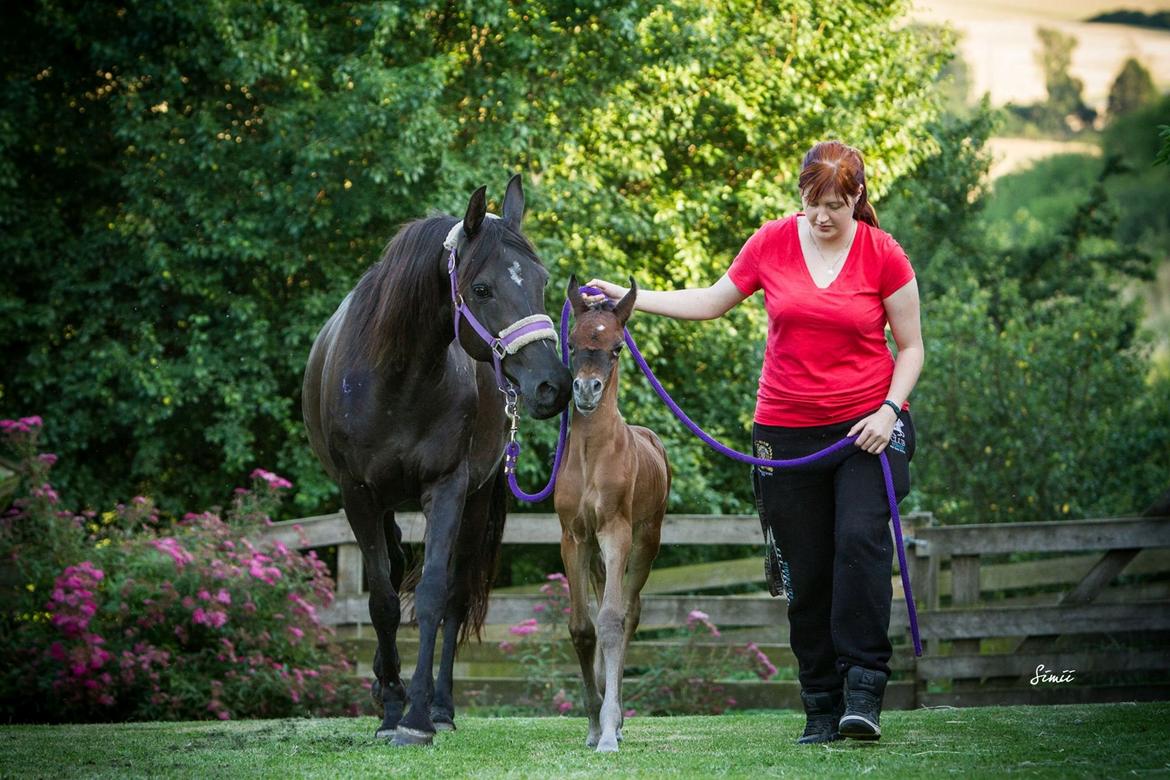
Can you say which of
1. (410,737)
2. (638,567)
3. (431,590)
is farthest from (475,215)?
(410,737)

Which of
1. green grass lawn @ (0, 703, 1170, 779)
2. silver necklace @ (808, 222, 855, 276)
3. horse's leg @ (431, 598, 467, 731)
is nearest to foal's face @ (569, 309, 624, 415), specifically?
silver necklace @ (808, 222, 855, 276)

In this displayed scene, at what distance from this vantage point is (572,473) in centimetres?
537

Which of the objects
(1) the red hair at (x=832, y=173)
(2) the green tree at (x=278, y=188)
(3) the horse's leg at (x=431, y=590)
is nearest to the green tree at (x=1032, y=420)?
(2) the green tree at (x=278, y=188)

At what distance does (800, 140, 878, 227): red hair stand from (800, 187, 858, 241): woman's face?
0.01 m

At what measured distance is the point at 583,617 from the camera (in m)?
5.28

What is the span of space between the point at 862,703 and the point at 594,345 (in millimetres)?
1640

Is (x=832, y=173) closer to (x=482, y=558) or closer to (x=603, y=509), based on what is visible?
(x=603, y=509)

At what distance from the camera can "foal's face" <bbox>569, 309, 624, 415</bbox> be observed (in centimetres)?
496

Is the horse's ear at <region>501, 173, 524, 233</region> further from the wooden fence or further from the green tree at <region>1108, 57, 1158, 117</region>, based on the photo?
the green tree at <region>1108, 57, 1158, 117</region>

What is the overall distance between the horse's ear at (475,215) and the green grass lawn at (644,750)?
209 centimetres

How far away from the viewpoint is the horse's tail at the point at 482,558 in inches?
273

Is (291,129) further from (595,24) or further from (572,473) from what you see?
(572,473)

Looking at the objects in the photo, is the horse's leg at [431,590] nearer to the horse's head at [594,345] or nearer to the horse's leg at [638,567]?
the horse's leg at [638,567]

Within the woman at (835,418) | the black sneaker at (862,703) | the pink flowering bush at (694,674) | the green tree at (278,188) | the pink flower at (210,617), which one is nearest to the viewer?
the black sneaker at (862,703)
